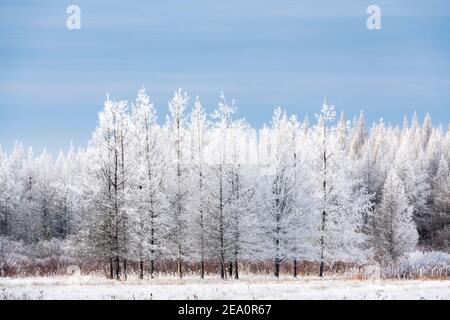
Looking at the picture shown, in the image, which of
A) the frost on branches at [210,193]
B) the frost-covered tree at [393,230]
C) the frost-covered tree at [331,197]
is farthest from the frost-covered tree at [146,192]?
the frost-covered tree at [393,230]

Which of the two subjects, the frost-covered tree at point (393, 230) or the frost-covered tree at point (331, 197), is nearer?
the frost-covered tree at point (331, 197)

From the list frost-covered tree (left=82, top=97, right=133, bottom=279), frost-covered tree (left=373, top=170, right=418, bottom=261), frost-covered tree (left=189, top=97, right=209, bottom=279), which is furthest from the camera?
frost-covered tree (left=373, top=170, right=418, bottom=261)

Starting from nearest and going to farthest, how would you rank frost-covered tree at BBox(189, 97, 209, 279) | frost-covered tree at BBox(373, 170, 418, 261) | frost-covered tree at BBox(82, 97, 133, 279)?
frost-covered tree at BBox(82, 97, 133, 279)
frost-covered tree at BBox(189, 97, 209, 279)
frost-covered tree at BBox(373, 170, 418, 261)

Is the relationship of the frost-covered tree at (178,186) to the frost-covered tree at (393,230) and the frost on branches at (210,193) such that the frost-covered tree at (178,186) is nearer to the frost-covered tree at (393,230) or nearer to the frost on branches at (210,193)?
the frost on branches at (210,193)

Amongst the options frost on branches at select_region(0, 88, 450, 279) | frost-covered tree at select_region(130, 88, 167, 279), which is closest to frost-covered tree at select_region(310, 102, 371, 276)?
frost on branches at select_region(0, 88, 450, 279)

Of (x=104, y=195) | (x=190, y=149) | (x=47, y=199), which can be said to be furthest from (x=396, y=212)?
→ (x=47, y=199)

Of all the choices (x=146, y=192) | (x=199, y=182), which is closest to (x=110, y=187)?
(x=146, y=192)

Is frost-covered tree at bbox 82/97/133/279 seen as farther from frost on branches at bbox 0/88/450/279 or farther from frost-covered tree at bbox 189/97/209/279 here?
frost-covered tree at bbox 189/97/209/279

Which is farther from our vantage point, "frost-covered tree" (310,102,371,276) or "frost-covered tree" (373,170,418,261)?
"frost-covered tree" (373,170,418,261)

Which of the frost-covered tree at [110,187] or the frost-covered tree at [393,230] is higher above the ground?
the frost-covered tree at [110,187]
